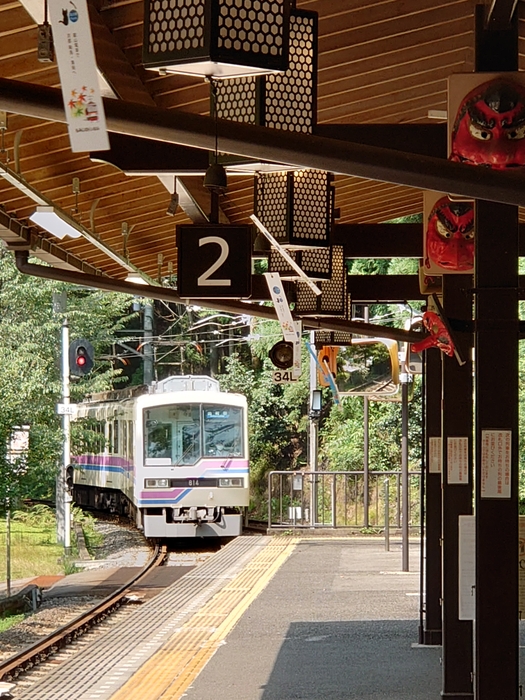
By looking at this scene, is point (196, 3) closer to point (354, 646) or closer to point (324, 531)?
point (354, 646)

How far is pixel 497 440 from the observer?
544 centimetres

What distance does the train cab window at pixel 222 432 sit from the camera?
20406mm

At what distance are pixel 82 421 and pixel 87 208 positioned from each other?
1574cm

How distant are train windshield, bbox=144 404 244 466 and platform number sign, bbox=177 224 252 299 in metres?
13.9

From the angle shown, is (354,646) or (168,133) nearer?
(168,133)

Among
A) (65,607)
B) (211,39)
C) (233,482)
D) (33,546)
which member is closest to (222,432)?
(233,482)

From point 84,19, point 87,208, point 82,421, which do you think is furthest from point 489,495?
point 82,421

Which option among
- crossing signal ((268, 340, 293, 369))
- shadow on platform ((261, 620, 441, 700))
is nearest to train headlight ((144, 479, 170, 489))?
crossing signal ((268, 340, 293, 369))

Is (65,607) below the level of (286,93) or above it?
below

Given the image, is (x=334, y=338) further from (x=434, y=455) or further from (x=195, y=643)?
(x=195, y=643)

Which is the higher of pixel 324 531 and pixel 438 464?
pixel 438 464

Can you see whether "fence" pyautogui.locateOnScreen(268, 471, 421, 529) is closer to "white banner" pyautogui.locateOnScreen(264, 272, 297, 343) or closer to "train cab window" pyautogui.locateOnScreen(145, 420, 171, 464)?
"train cab window" pyautogui.locateOnScreen(145, 420, 171, 464)

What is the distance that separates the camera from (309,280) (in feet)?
26.3

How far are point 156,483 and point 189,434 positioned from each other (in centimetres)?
98
